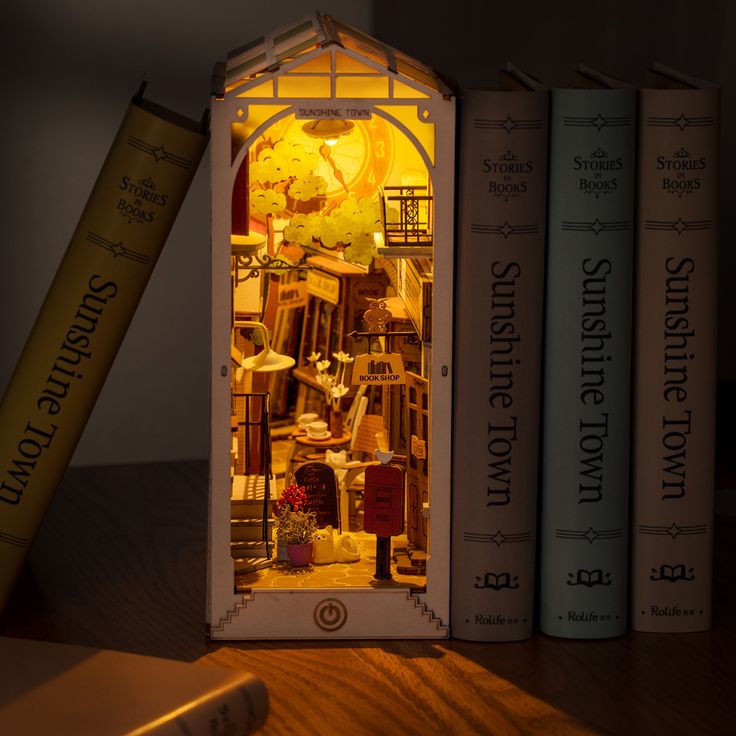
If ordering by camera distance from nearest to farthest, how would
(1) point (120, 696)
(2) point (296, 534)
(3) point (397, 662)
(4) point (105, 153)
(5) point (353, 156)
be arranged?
(1) point (120, 696) → (3) point (397, 662) → (2) point (296, 534) → (5) point (353, 156) → (4) point (105, 153)

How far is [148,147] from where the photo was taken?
1354mm

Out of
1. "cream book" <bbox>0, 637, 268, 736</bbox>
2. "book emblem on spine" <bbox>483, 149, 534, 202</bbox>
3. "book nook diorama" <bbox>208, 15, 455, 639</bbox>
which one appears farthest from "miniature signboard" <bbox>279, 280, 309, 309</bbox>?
"cream book" <bbox>0, 637, 268, 736</bbox>

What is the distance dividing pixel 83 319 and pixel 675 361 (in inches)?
24.6

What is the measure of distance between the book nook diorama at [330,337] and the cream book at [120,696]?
11.6 inches

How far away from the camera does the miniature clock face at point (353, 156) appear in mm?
1556

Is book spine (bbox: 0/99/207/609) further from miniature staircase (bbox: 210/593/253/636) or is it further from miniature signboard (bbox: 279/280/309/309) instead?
miniature signboard (bbox: 279/280/309/309)

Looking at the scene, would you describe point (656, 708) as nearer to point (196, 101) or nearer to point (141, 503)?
point (141, 503)

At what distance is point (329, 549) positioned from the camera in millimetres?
1487

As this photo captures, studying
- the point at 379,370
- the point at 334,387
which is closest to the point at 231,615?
the point at 379,370

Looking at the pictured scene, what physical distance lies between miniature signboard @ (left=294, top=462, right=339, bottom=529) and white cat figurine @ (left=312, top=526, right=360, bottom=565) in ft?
0.23

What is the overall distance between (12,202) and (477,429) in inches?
40.4

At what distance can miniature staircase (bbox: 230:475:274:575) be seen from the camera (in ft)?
4.88

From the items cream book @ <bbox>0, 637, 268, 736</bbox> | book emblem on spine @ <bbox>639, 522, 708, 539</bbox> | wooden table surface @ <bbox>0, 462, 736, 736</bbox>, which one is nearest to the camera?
cream book @ <bbox>0, 637, 268, 736</bbox>

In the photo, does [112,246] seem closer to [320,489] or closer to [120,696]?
[320,489]
